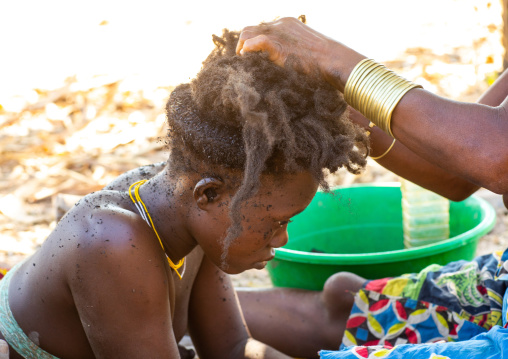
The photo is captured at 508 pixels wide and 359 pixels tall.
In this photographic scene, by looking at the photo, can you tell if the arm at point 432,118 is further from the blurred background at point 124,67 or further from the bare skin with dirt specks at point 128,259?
the blurred background at point 124,67

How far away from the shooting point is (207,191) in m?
1.76

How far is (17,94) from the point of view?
5.86 meters

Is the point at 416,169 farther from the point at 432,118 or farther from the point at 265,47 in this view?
the point at 265,47

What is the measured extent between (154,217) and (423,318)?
1082 mm

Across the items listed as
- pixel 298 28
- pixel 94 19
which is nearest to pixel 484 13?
pixel 94 19

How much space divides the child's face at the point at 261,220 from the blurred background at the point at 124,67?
1.71 m

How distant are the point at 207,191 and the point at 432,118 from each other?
0.65 metres

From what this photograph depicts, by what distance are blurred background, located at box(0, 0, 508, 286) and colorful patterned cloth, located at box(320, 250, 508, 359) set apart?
1272 millimetres

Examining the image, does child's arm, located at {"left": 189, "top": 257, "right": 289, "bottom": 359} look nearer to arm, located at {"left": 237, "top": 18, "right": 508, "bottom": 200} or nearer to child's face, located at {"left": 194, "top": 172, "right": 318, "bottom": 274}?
child's face, located at {"left": 194, "top": 172, "right": 318, "bottom": 274}

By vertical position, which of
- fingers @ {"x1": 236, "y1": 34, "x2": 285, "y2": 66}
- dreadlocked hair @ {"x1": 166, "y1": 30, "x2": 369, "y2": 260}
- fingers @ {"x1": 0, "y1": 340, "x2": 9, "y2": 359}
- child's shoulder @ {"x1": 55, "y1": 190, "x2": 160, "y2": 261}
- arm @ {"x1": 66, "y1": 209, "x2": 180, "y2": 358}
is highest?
fingers @ {"x1": 236, "y1": 34, "x2": 285, "y2": 66}

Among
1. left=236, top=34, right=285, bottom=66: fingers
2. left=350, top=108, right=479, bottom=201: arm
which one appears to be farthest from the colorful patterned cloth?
left=236, top=34, right=285, bottom=66: fingers

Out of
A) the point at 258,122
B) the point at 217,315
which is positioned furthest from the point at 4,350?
the point at 258,122

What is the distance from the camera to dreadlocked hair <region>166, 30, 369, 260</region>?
1.56 meters

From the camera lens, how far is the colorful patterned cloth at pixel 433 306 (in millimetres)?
2154
